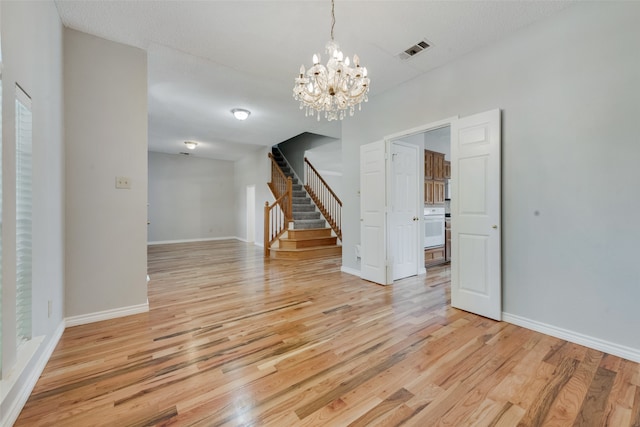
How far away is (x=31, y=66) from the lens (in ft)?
5.69

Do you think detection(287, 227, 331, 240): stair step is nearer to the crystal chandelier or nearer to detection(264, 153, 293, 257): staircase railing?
detection(264, 153, 293, 257): staircase railing

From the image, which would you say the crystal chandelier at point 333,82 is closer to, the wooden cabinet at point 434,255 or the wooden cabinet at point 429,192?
the wooden cabinet at point 429,192

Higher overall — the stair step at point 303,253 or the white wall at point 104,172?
the white wall at point 104,172

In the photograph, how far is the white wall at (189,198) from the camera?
8.48m

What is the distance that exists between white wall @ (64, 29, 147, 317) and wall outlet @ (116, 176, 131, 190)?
36 mm

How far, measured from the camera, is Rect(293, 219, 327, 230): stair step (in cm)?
659

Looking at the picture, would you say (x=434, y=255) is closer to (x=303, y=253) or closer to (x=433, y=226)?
(x=433, y=226)

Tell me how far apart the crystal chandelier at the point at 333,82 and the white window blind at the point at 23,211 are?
1918 mm

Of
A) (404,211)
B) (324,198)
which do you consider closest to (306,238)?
(324,198)

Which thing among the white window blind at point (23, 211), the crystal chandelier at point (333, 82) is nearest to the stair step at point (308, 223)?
the crystal chandelier at point (333, 82)

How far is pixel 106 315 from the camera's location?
2.65m

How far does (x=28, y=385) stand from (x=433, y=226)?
210 inches

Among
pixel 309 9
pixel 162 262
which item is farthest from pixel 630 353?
pixel 162 262

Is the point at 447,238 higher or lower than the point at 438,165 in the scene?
lower
